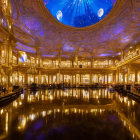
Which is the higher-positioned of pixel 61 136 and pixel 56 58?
pixel 56 58

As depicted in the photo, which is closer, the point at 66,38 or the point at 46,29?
the point at 46,29

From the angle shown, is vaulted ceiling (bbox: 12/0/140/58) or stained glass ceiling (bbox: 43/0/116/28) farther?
stained glass ceiling (bbox: 43/0/116/28)

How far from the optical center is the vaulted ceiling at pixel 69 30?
38.0 feet

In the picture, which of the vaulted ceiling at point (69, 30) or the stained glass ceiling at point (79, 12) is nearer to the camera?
the vaulted ceiling at point (69, 30)

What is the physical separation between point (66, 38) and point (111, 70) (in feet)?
46.5

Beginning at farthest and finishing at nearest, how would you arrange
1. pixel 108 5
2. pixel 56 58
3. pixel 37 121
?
pixel 56 58
pixel 108 5
pixel 37 121

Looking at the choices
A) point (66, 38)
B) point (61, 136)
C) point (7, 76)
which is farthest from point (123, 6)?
point (7, 76)

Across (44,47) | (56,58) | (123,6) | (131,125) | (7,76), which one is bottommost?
(131,125)

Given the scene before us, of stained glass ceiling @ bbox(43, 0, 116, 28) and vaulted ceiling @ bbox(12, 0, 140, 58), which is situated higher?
stained glass ceiling @ bbox(43, 0, 116, 28)

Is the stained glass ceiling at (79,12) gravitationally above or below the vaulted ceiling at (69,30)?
above

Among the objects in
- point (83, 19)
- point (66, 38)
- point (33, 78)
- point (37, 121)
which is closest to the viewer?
point (37, 121)

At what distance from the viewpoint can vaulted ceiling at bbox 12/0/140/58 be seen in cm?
1159

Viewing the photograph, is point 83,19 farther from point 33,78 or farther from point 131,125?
point 131,125

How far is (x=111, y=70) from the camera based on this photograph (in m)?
24.4
